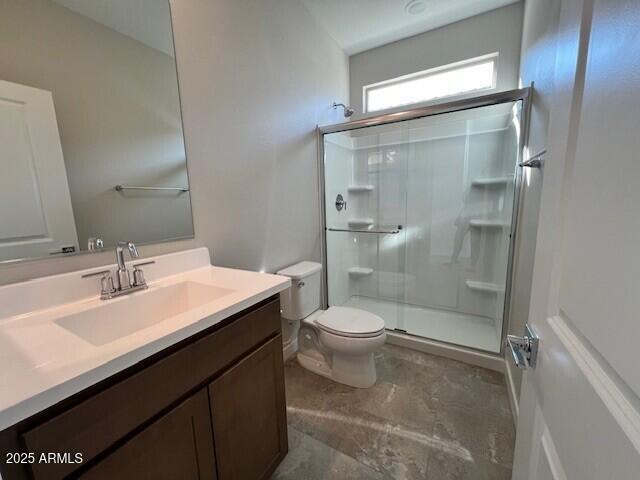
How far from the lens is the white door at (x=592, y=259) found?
290 mm

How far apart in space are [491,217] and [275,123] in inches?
76.6

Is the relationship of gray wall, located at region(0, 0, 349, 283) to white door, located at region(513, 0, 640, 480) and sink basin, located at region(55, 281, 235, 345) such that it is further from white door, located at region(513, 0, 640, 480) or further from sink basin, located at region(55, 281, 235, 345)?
white door, located at region(513, 0, 640, 480)

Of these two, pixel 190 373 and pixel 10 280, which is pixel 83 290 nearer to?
pixel 10 280

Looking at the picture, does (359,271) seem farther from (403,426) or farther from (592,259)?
(592,259)

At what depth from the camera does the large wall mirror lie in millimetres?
850

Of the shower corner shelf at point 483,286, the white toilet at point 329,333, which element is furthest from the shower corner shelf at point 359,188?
the shower corner shelf at point 483,286

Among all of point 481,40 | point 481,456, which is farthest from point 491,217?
point 481,456

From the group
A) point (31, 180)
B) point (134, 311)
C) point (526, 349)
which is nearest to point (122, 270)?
point (134, 311)

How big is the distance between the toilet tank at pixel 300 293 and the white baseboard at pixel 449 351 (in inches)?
32.4

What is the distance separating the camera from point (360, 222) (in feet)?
9.19

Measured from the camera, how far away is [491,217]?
2342 millimetres

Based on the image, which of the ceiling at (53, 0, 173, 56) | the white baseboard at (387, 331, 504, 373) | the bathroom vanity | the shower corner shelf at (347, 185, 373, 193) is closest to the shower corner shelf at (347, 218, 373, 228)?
the shower corner shelf at (347, 185, 373, 193)

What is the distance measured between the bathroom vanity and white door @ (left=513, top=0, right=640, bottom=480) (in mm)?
791

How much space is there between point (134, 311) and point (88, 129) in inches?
27.3
